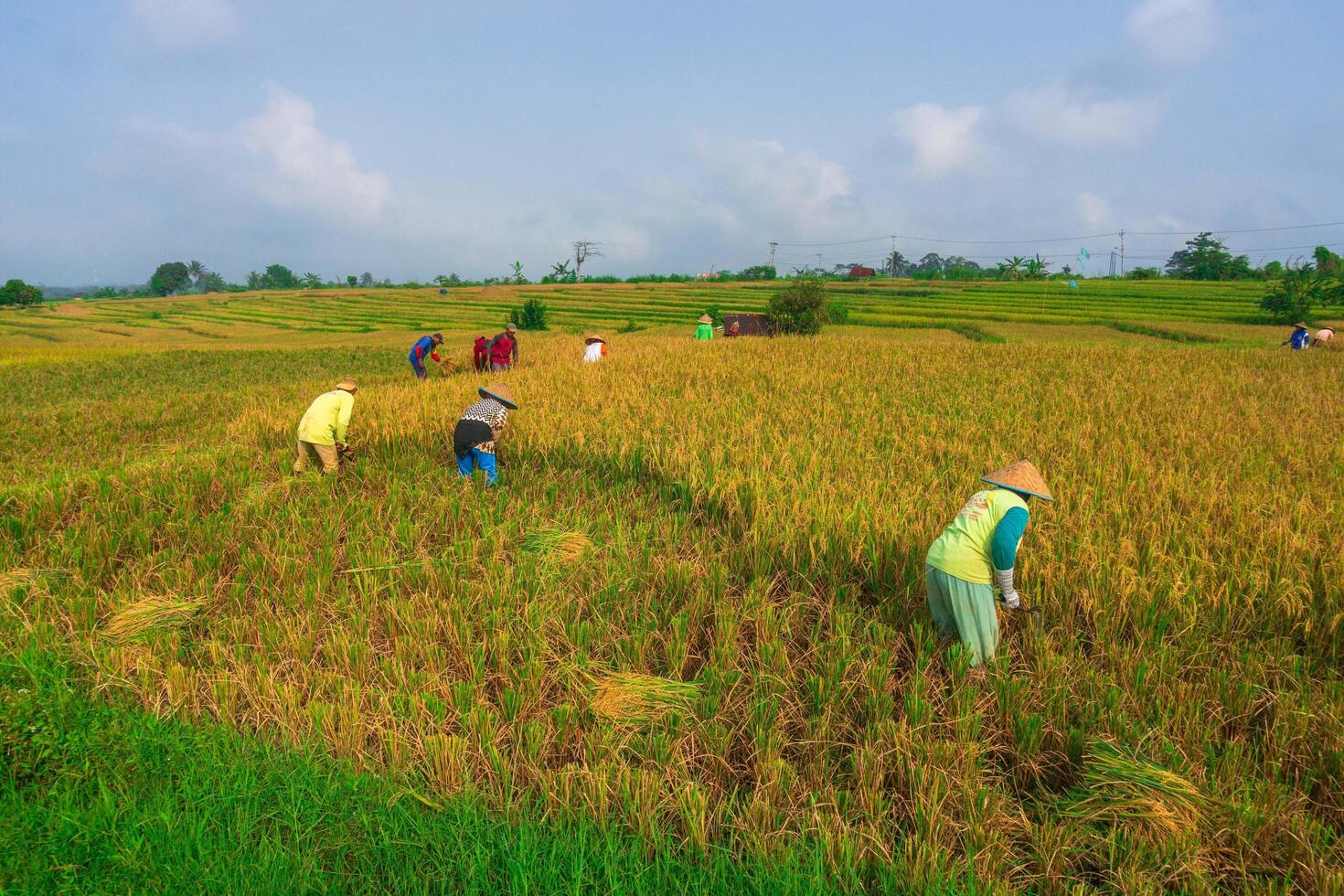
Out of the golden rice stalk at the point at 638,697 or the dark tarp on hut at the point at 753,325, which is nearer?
the golden rice stalk at the point at 638,697

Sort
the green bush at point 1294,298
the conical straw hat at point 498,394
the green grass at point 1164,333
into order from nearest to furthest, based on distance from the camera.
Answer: the conical straw hat at point 498,394, the green grass at point 1164,333, the green bush at point 1294,298

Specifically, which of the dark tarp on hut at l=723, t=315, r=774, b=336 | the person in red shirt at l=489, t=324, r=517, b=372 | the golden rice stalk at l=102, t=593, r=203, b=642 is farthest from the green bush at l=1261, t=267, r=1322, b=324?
the golden rice stalk at l=102, t=593, r=203, b=642

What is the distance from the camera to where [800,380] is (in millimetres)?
9797

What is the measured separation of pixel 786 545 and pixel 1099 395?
7406 millimetres

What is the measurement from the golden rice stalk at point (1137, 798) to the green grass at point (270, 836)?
0.84 meters

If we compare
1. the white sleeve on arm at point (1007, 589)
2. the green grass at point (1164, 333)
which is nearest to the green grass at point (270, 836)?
the white sleeve on arm at point (1007, 589)

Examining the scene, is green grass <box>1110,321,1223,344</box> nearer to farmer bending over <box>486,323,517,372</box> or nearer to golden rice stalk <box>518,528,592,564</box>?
farmer bending over <box>486,323,517,372</box>

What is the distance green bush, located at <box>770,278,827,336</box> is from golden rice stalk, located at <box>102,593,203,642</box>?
22.9 m

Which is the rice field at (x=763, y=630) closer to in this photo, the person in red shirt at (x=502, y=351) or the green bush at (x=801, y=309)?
the person in red shirt at (x=502, y=351)

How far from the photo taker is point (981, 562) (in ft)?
9.26

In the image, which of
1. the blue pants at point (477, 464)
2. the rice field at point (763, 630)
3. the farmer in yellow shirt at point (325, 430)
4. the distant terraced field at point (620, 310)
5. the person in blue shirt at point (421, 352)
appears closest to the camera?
the rice field at point (763, 630)

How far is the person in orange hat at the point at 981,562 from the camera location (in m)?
2.78

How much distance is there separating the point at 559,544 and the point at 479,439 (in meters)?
1.74

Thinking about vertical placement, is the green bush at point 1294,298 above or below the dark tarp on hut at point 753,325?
above
